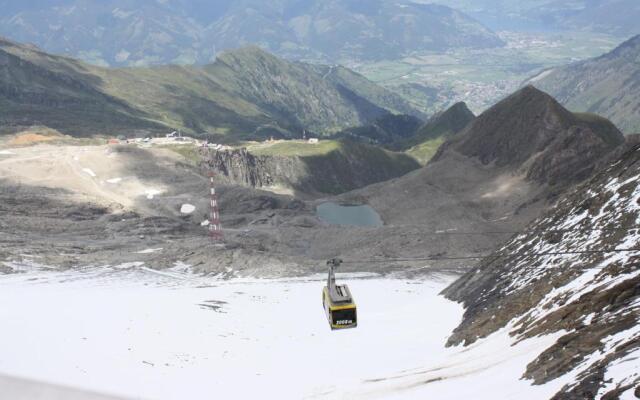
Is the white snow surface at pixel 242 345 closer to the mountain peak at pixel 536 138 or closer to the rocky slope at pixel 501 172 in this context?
the rocky slope at pixel 501 172

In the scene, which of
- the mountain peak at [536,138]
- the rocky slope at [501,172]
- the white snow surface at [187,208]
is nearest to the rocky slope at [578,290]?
the rocky slope at [501,172]

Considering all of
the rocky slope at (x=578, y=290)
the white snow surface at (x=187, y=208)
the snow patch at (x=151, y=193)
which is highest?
the snow patch at (x=151, y=193)

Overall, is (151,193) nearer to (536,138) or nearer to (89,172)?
(89,172)

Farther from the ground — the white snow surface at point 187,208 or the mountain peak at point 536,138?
the mountain peak at point 536,138

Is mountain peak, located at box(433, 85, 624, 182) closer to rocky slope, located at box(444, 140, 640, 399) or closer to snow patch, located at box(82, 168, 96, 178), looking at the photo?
snow patch, located at box(82, 168, 96, 178)

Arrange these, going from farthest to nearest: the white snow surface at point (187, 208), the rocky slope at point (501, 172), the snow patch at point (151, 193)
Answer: the snow patch at point (151, 193) → the white snow surface at point (187, 208) → the rocky slope at point (501, 172)

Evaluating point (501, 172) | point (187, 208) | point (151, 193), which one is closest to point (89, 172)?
point (151, 193)

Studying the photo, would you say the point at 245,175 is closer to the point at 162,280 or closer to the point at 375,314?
the point at 162,280
